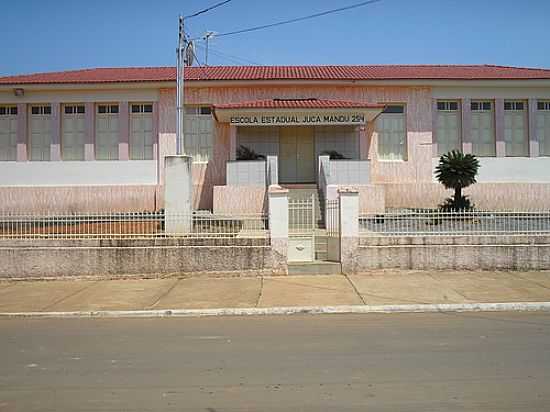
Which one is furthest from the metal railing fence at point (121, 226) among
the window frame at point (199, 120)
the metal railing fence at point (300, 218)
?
the window frame at point (199, 120)

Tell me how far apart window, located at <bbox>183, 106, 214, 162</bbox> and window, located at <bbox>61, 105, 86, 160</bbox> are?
4233mm

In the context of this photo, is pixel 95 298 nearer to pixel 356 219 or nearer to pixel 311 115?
pixel 356 219

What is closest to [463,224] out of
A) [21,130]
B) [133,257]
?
[133,257]

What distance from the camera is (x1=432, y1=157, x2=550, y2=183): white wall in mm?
21875

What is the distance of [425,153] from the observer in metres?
21.9

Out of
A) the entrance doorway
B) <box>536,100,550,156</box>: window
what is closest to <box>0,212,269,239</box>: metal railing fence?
the entrance doorway

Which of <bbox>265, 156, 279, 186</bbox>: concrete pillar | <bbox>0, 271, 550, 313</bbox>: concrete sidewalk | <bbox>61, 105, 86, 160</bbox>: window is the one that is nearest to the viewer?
<bbox>0, 271, 550, 313</bbox>: concrete sidewalk

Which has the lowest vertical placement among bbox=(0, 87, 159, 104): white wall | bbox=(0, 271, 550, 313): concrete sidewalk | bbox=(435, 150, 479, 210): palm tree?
bbox=(0, 271, 550, 313): concrete sidewalk

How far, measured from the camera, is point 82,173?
868 inches

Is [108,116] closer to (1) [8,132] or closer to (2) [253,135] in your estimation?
(1) [8,132]

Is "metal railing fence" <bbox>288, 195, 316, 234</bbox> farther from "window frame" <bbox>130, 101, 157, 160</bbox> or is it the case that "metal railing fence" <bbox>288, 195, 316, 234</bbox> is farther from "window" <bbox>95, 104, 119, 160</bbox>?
"window" <bbox>95, 104, 119, 160</bbox>

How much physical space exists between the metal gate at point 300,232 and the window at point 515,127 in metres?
13.0

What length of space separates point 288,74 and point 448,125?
680 centimetres

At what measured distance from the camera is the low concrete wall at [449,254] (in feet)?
40.4
